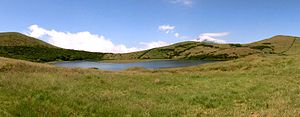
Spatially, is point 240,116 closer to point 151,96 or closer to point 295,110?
point 295,110

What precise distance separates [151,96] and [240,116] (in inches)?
299

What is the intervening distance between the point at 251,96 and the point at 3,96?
1425 centimetres

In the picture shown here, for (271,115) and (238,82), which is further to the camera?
(238,82)

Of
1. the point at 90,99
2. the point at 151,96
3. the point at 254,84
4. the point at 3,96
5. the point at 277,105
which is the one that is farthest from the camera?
the point at 254,84

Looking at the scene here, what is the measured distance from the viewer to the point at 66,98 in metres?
18.7

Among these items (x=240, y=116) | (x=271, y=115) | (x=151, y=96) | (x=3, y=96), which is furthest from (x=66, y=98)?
(x=271, y=115)

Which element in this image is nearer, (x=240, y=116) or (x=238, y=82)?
(x=240, y=116)

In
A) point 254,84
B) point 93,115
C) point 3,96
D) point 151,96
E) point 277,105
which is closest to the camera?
point 93,115

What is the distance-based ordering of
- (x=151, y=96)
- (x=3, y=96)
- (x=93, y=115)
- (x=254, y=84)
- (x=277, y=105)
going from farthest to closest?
(x=254, y=84) < (x=151, y=96) < (x=277, y=105) < (x=3, y=96) < (x=93, y=115)

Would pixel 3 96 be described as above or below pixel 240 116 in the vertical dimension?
above

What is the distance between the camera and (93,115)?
50.4ft

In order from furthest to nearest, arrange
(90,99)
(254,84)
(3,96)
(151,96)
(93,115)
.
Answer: (254,84) < (151,96) < (90,99) < (3,96) < (93,115)

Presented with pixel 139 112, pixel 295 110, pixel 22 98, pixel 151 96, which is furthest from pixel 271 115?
pixel 22 98

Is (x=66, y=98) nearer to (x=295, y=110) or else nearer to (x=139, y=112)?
(x=139, y=112)
